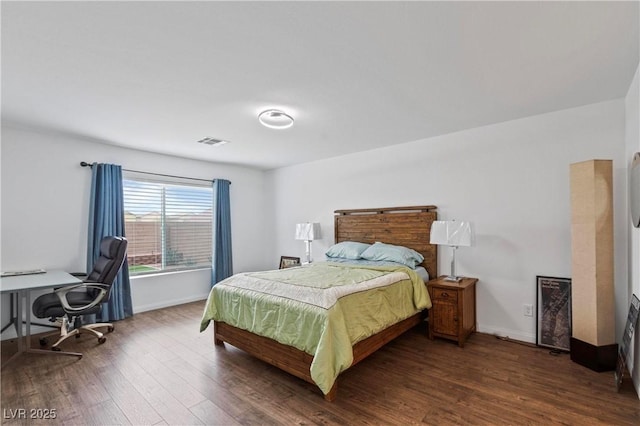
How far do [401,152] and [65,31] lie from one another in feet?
11.8

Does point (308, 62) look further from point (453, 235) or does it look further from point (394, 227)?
point (394, 227)

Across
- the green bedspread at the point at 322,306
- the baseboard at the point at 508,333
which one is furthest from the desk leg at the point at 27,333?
the baseboard at the point at 508,333

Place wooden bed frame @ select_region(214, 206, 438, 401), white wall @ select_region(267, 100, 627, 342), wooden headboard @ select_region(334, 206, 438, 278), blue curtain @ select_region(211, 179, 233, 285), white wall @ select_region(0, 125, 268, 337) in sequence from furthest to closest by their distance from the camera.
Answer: blue curtain @ select_region(211, 179, 233, 285), wooden headboard @ select_region(334, 206, 438, 278), white wall @ select_region(0, 125, 268, 337), white wall @ select_region(267, 100, 627, 342), wooden bed frame @ select_region(214, 206, 438, 401)

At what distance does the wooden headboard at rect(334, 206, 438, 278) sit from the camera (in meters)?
3.81

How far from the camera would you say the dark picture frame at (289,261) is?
5520 mm

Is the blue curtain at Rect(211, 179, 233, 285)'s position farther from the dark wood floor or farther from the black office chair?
the dark wood floor

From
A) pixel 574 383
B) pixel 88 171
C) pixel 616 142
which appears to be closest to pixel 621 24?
pixel 616 142

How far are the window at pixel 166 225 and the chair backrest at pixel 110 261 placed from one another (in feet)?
3.12

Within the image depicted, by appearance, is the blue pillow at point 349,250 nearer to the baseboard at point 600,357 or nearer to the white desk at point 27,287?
the baseboard at point 600,357

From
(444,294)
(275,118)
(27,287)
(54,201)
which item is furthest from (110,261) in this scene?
(444,294)

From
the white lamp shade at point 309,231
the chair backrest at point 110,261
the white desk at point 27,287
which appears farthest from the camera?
the white lamp shade at point 309,231

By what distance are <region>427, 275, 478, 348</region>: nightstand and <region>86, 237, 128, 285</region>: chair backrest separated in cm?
343

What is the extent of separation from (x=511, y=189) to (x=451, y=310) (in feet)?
4.87

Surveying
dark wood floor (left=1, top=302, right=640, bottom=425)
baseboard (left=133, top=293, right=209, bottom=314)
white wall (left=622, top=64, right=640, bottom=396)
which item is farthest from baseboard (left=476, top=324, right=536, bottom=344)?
baseboard (left=133, top=293, right=209, bottom=314)
